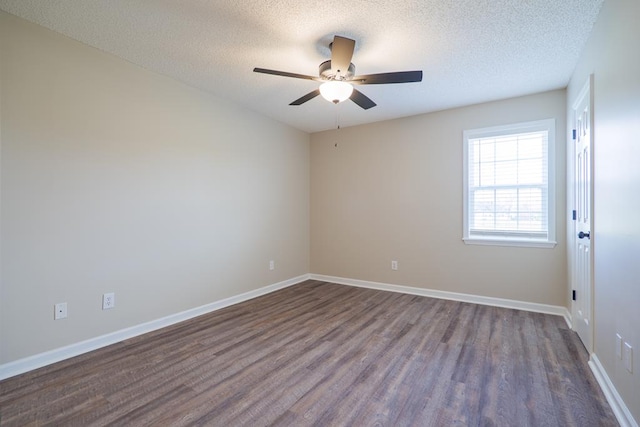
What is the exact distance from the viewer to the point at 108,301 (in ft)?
8.70

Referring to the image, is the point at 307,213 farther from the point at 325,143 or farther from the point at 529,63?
the point at 529,63

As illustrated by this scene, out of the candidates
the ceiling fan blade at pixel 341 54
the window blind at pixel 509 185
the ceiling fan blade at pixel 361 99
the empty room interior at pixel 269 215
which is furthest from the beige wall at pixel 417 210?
the ceiling fan blade at pixel 341 54

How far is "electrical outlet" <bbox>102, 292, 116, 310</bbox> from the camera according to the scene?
2627 millimetres

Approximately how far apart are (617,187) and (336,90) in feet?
6.31

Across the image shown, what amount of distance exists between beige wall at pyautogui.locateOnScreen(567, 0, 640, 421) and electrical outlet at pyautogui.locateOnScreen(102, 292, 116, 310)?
360 centimetres

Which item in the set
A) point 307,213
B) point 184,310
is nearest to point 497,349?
point 184,310

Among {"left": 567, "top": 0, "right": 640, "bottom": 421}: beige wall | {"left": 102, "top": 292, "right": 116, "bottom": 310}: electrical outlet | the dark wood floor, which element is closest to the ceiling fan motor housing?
{"left": 567, "top": 0, "right": 640, "bottom": 421}: beige wall

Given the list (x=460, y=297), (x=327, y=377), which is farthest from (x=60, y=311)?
(x=460, y=297)

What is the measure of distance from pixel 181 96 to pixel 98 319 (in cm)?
230

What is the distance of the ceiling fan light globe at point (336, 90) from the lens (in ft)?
7.85

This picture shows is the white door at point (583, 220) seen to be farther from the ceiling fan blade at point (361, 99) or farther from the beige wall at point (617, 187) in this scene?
the ceiling fan blade at point (361, 99)

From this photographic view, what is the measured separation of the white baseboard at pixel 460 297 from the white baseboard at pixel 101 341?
1662mm

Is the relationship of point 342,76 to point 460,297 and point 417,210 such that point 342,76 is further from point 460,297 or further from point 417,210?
point 460,297

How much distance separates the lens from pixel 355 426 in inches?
64.8
